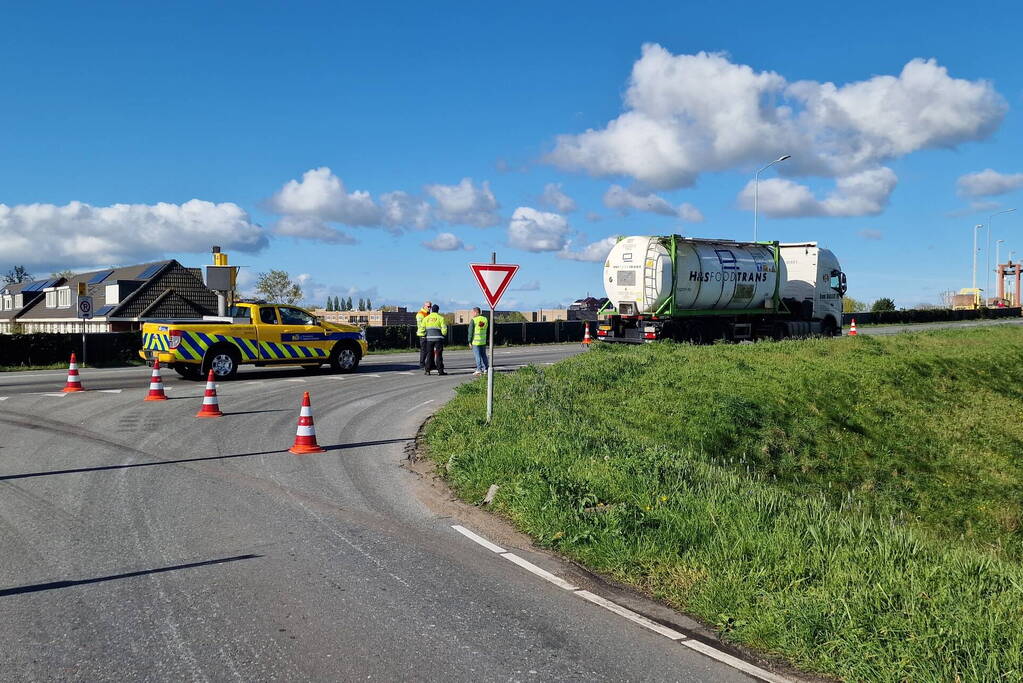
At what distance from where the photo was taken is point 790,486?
40.2ft

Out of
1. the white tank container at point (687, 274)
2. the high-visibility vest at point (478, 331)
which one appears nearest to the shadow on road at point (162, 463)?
the high-visibility vest at point (478, 331)

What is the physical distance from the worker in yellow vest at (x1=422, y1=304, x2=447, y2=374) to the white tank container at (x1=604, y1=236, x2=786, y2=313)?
7363 mm

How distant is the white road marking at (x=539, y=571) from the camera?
583 centimetres

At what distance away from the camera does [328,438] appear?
39.3 feet

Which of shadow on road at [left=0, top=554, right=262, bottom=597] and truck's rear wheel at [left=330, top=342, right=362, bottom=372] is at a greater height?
truck's rear wheel at [left=330, top=342, right=362, bottom=372]

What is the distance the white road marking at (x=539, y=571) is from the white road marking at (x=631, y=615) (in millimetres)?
154

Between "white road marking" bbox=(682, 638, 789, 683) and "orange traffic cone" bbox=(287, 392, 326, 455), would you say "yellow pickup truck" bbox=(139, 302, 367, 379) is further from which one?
"white road marking" bbox=(682, 638, 789, 683)

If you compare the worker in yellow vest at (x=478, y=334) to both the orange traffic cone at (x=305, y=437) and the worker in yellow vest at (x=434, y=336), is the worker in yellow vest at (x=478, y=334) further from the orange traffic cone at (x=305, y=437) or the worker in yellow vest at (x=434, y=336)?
the orange traffic cone at (x=305, y=437)

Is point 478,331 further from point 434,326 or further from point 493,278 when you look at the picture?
point 493,278

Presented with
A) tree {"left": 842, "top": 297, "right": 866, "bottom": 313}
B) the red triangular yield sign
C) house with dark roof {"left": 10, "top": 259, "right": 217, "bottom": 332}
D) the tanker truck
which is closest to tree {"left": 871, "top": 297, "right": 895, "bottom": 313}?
tree {"left": 842, "top": 297, "right": 866, "bottom": 313}

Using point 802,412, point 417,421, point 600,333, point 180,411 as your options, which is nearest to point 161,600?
point 417,421

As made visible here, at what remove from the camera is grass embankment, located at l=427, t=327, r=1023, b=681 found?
4.84m

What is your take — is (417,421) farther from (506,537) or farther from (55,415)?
(506,537)

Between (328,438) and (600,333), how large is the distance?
17.1 meters
